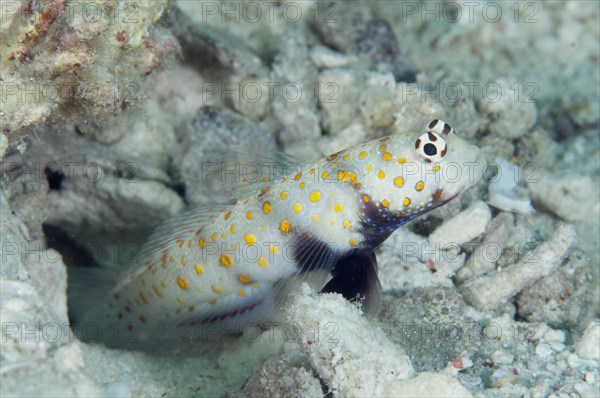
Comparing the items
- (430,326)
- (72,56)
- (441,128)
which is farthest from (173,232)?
(441,128)

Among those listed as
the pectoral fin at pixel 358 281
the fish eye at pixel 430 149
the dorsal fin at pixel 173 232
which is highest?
the fish eye at pixel 430 149

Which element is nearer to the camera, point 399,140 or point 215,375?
Answer: point 399,140

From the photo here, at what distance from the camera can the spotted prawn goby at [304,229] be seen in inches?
136

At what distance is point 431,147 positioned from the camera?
132 inches

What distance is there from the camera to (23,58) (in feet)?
10.5

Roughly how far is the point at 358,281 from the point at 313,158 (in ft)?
6.74

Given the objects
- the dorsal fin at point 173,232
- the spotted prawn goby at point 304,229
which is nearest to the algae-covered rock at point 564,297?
the spotted prawn goby at point 304,229

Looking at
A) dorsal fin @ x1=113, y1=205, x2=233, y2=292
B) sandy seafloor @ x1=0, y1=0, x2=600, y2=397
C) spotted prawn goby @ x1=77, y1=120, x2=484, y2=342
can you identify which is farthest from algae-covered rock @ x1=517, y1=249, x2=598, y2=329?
dorsal fin @ x1=113, y1=205, x2=233, y2=292

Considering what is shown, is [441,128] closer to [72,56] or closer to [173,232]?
[173,232]

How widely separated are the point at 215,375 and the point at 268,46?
11.9 ft

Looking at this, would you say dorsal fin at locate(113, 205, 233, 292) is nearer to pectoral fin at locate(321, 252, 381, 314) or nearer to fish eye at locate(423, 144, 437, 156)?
pectoral fin at locate(321, 252, 381, 314)

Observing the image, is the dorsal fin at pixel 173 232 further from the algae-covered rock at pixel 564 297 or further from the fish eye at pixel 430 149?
the algae-covered rock at pixel 564 297

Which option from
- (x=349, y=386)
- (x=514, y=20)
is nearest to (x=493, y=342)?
(x=349, y=386)

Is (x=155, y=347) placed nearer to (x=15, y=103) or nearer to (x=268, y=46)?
(x=15, y=103)
